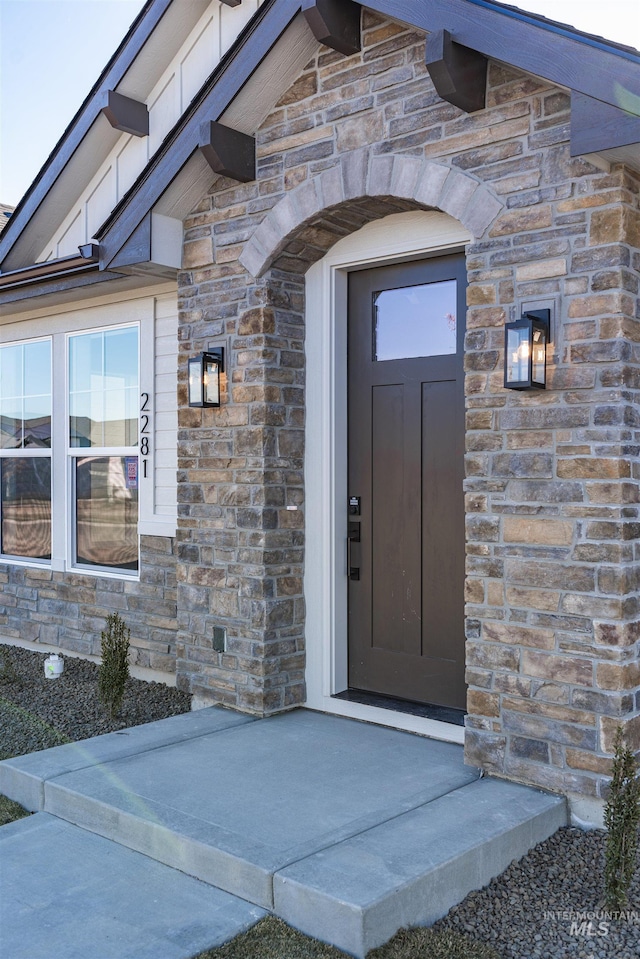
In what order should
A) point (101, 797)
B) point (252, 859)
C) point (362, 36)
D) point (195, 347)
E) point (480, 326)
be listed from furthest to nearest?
point (195, 347) → point (362, 36) → point (480, 326) → point (101, 797) → point (252, 859)

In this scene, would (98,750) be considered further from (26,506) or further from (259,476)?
(26,506)

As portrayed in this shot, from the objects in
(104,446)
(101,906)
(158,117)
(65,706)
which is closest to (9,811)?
(101,906)

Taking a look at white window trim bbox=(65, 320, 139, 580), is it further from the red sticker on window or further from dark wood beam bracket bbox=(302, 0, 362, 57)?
dark wood beam bracket bbox=(302, 0, 362, 57)

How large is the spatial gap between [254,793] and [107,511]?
3.41 m

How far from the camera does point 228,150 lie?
4.86 meters

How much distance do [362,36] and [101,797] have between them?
402 cm

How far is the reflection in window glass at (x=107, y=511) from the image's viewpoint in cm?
645

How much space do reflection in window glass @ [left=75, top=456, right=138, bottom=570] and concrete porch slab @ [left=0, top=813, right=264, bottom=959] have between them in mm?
3039

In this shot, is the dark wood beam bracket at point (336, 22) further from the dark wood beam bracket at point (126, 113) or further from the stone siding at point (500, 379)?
the dark wood beam bracket at point (126, 113)

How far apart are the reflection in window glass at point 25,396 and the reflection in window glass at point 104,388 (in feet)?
1.33

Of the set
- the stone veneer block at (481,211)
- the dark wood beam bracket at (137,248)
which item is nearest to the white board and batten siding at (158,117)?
the dark wood beam bracket at (137,248)

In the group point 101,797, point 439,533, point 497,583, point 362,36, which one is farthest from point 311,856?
point 362,36

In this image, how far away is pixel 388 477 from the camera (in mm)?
4922

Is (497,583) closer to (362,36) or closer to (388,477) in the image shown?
(388,477)
